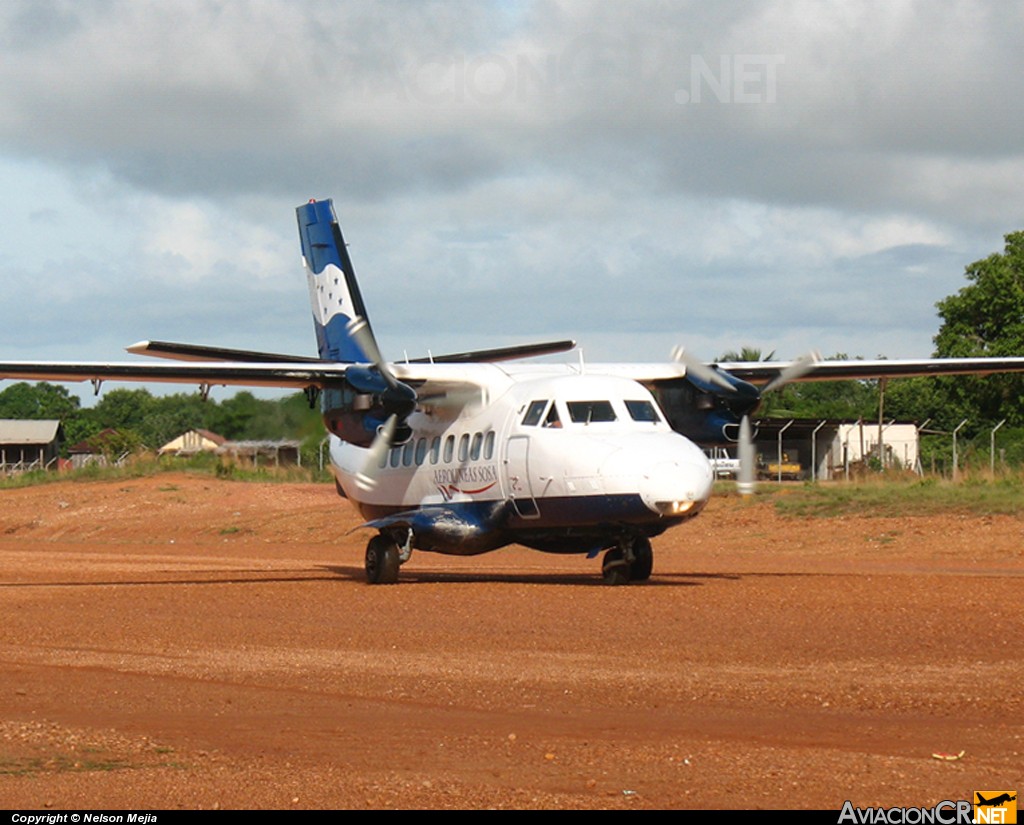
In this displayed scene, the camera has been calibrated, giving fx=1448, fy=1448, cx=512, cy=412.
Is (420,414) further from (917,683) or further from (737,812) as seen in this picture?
(737,812)

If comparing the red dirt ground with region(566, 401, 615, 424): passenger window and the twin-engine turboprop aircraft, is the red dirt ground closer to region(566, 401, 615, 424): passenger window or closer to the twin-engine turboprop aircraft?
the twin-engine turboprop aircraft

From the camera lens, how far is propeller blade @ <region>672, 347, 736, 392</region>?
21703mm

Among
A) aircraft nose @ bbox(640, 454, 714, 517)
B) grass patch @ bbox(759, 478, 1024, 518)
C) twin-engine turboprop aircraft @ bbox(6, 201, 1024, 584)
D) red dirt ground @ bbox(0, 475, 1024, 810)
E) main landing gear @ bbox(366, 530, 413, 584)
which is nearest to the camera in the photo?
red dirt ground @ bbox(0, 475, 1024, 810)

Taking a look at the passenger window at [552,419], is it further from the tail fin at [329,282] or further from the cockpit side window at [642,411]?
the tail fin at [329,282]

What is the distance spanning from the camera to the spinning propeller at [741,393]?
21094mm

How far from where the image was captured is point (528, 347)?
2511 cm

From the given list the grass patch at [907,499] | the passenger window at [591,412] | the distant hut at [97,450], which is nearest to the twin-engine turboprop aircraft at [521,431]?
the passenger window at [591,412]

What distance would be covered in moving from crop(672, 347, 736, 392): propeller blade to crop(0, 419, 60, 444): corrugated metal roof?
80915mm

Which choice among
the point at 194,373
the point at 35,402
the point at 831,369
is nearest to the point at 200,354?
the point at 194,373

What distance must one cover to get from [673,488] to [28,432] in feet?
285

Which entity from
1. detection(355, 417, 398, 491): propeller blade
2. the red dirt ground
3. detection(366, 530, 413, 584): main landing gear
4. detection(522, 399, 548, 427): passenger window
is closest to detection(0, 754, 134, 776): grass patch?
the red dirt ground

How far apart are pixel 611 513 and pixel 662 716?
904 centimetres

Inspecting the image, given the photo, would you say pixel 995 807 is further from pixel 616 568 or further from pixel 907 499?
pixel 907 499

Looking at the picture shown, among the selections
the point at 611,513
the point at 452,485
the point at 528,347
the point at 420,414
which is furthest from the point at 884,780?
the point at 528,347
